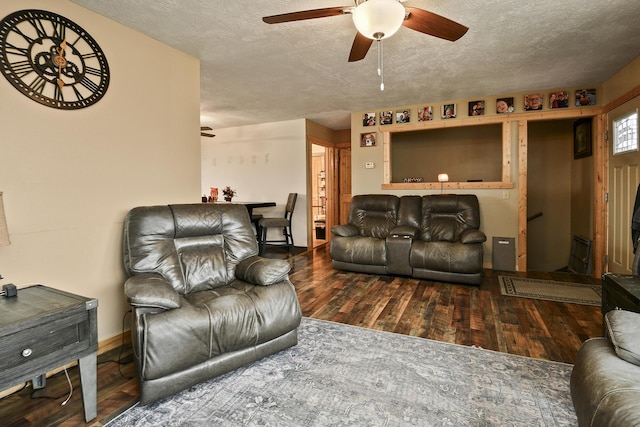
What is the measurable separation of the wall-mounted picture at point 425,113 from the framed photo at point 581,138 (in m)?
2.15

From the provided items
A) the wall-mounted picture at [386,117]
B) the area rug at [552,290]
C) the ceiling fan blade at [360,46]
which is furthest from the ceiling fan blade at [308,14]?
the wall-mounted picture at [386,117]

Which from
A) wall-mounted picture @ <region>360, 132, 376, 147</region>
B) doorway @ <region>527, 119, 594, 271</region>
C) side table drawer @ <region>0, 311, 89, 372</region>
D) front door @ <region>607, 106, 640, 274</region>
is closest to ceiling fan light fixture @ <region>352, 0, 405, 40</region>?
side table drawer @ <region>0, 311, 89, 372</region>

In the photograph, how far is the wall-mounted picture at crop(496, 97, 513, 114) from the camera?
4.47 meters

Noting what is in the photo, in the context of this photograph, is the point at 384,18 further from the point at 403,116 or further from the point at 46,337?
the point at 403,116

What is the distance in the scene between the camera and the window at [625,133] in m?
3.32

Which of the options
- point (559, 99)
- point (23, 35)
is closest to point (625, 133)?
point (559, 99)

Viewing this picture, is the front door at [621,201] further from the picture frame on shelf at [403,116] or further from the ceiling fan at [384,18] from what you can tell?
the ceiling fan at [384,18]

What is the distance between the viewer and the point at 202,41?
270cm

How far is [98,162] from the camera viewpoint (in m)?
2.33

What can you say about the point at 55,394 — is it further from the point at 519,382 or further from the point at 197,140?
the point at 519,382

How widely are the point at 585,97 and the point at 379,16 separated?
3931mm

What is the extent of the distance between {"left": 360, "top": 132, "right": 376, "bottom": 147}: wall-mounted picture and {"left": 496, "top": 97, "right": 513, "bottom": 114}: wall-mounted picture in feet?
5.92

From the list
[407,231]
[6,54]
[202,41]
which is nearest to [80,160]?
[6,54]

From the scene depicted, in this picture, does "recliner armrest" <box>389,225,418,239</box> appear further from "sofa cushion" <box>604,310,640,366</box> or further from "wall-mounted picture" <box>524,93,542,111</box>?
"sofa cushion" <box>604,310,640,366</box>
